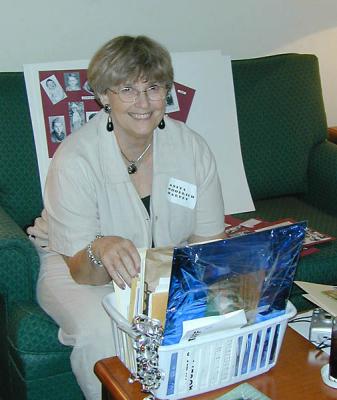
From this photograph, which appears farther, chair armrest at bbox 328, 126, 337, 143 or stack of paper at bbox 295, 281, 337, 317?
chair armrest at bbox 328, 126, 337, 143

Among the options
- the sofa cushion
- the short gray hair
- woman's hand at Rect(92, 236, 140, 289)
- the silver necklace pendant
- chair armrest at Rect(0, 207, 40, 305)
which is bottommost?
the sofa cushion

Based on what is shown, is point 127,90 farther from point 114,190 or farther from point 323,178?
point 323,178

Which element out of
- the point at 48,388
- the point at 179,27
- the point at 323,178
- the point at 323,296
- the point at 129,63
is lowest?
the point at 48,388

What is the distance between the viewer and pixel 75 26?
2590 millimetres

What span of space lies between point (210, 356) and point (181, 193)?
2.38 ft

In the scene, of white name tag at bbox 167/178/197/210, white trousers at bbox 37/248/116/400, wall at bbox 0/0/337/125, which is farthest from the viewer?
wall at bbox 0/0/337/125

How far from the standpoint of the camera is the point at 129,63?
1873mm

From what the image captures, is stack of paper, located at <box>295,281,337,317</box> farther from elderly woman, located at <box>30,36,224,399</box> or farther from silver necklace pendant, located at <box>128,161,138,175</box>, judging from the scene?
silver necklace pendant, located at <box>128,161,138,175</box>

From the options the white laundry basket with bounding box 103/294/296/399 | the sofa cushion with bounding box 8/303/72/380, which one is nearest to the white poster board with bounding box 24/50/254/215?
the sofa cushion with bounding box 8/303/72/380

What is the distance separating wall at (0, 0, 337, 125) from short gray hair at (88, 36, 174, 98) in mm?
692

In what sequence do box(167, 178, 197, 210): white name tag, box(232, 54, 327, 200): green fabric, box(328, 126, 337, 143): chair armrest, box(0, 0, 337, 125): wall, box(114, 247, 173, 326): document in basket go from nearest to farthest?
box(114, 247, 173, 326): document in basket < box(167, 178, 197, 210): white name tag < box(0, 0, 337, 125): wall < box(232, 54, 327, 200): green fabric < box(328, 126, 337, 143): chair armrest

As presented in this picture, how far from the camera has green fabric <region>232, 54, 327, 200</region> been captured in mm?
2748

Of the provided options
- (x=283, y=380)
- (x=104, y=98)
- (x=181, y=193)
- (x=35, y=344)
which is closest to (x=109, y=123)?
(x=104, y=98)

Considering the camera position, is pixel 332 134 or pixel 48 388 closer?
pixel 48 388
